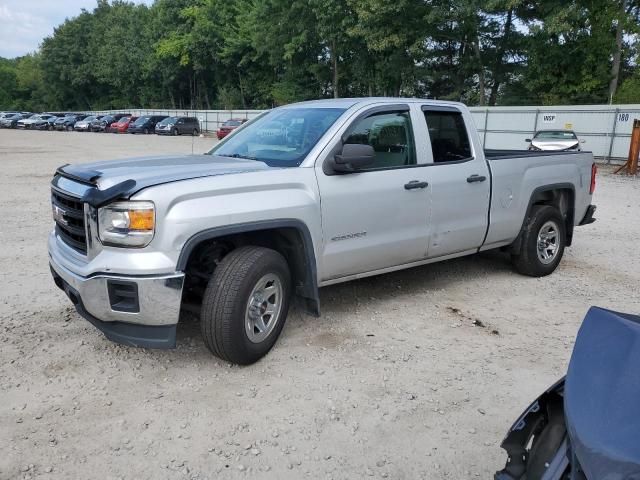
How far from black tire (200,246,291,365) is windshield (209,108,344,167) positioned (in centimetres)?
87

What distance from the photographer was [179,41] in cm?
6231

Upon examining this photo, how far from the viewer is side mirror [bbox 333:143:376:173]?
4133 mm

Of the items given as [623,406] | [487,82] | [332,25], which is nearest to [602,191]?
[623,406]

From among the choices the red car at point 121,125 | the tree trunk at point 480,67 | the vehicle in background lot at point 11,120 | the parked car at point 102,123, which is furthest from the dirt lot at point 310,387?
the vehicle in background lot at point 11,120

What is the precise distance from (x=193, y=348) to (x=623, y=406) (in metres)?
3.23

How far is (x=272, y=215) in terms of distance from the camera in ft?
12.6

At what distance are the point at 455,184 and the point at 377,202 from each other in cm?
103

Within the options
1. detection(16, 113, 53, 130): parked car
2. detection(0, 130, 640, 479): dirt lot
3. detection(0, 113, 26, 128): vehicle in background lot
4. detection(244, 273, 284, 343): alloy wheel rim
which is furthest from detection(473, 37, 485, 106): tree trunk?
detection(0, 113, 26, 128): vehicle in background lot

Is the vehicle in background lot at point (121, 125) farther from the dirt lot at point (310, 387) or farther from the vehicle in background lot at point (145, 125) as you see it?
the dirt lot at point (310, 387)

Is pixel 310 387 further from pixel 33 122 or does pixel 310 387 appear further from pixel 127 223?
pixel 33 122

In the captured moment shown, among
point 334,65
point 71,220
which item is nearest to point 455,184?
point 71,220

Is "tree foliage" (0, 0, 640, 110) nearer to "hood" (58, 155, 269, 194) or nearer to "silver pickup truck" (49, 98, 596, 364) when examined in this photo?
"silver pickup truck" (49, 98, 596, 364)

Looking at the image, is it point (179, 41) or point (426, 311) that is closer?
point (426, 311)

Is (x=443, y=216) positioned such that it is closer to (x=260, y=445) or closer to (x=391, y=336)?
(x=391, y=336)
